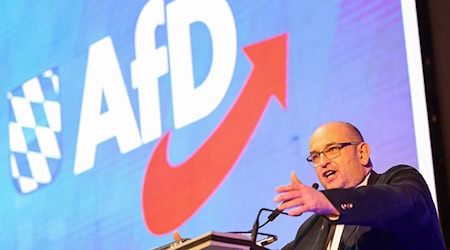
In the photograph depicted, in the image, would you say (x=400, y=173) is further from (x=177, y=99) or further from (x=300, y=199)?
(x=177, y=99)

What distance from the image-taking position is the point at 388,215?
203 centimetres

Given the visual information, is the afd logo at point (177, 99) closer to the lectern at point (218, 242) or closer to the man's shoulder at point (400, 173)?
the man's shoulder at point (400, 173)

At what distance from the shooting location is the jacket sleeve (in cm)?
197

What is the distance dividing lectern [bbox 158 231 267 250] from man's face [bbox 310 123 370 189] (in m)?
0.45

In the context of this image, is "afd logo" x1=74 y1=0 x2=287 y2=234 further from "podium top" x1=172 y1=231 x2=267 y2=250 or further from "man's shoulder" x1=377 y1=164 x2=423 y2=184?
"podium top" x1=172 y1=231 x2=267 y2=250

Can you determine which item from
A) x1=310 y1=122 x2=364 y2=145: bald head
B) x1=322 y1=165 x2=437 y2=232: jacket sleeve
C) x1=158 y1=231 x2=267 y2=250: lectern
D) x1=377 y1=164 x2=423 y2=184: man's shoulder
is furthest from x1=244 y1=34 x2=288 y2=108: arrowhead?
x1=158 y1=231 x2=267 y2=250: lectern

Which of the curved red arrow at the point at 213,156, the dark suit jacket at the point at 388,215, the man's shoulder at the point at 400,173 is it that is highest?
the curved red arrow at the point at 213,156

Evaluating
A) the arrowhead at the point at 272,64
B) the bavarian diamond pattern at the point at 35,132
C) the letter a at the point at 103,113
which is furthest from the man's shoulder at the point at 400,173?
the bavarian diamond pattern at the point at 35,132

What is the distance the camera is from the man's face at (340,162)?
244cm

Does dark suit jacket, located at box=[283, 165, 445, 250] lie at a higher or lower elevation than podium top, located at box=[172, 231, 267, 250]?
lower

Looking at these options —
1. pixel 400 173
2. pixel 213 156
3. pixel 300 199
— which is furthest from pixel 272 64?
pixel 300 199

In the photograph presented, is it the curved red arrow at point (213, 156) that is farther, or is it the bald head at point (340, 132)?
the curved red arrow at point (213, 156)

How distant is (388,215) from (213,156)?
1.60 m

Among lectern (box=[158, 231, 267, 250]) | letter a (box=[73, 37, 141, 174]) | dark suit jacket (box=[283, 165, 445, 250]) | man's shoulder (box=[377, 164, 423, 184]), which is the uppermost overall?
letter a (box=[73, 37, 141, 174])
